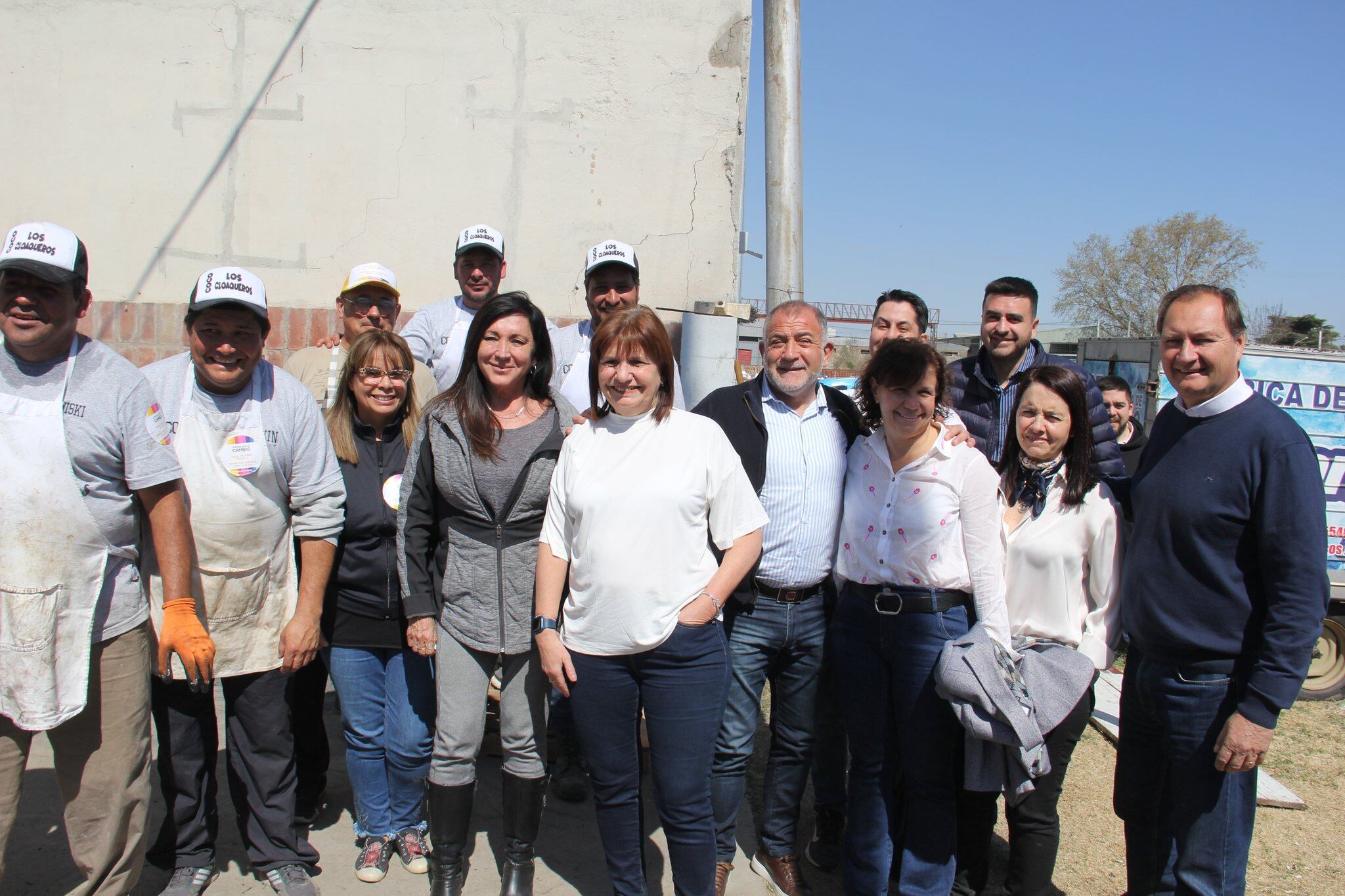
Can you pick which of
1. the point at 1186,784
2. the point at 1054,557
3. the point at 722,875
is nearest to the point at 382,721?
the point at 722,875

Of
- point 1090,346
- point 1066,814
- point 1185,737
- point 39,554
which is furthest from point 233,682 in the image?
point 1090,346

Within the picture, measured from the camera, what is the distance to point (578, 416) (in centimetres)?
287

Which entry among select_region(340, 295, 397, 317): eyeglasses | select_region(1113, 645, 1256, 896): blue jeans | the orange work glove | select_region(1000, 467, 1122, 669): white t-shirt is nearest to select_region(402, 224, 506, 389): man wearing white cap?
select_region(340, 295, 397, 317): eyeglasses

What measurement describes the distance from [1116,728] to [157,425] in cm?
502

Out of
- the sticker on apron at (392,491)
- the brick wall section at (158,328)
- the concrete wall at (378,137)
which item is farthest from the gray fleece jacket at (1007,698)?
the brick wall section at (158,328)

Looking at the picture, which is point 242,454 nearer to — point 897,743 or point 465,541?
point 465,541

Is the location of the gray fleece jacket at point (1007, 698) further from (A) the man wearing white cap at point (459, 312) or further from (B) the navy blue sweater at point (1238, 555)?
(A) the man wearing white cap at point (459, 312)

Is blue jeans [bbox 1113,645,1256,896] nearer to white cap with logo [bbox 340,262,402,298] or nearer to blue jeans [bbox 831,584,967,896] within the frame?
blue jeans [bbox 831,584,967,896]

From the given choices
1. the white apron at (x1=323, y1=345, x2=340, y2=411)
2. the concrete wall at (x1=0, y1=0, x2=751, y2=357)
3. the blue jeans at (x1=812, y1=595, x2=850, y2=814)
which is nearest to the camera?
the blue jeans at (x1=812, y1=595, x2=850, y2=814)

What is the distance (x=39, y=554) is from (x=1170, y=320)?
334cm

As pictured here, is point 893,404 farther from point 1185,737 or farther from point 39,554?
point 39,554

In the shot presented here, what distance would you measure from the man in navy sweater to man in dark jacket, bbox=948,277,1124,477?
0.74 meters

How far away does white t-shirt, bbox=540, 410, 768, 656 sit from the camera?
2.54 metres

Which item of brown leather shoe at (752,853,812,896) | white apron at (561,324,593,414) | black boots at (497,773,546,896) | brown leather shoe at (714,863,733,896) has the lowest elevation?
brown leather shoe at (752,853,812,896)
